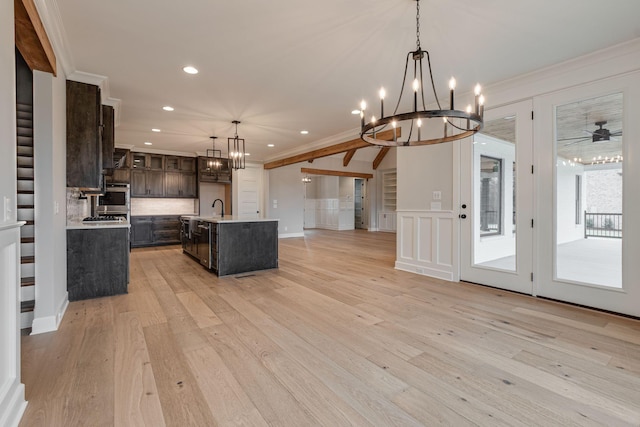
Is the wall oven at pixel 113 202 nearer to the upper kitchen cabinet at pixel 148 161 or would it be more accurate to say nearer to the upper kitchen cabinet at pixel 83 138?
the upper kitchen cabinet at pixel 148 161

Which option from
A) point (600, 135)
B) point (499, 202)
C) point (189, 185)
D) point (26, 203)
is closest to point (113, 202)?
point (189, 185)

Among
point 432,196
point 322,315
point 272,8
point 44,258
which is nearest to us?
point 272,8

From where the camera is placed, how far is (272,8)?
2.41 meters

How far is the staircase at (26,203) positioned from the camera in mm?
2801

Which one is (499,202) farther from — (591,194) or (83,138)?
(83,138)

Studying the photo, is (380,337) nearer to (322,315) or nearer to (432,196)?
(322,315)

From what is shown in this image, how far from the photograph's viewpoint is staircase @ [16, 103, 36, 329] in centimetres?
280

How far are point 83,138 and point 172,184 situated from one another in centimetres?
523

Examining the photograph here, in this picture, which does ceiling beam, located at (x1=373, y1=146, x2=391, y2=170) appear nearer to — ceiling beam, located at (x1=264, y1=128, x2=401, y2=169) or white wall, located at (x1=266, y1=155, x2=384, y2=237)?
white wall, located at (x1=266, y1=155, x2=384, y2=237)

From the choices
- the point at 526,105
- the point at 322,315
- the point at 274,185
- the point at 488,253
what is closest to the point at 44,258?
the point at 322,315

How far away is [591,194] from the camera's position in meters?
3.25

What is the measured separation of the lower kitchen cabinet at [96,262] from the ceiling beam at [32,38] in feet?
5.78

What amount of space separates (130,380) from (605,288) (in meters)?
4.21

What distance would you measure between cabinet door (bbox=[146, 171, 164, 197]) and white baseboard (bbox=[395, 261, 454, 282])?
6431mm
